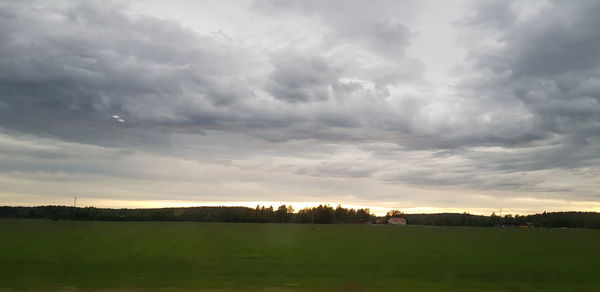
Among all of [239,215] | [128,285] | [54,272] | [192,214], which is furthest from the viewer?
[192,214]

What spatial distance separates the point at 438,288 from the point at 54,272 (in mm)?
22397

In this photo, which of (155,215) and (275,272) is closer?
(275,272)

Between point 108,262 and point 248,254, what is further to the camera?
point 248,254

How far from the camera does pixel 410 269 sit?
31.2 meters

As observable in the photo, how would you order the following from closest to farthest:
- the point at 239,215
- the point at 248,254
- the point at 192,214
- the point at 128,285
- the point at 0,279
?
1. the point at 128,285
2. the point at 0,279
3. the point at 248,254
4. the point at 239,215
5. the point at 192,214

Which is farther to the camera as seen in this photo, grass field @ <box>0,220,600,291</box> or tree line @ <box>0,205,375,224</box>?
tree line @ <box>0,205,375,224</box>

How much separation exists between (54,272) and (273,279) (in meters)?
13.5

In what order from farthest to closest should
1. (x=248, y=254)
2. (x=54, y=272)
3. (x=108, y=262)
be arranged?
(x=248, y=254), (x=108, y=262), (x=54, y=272)

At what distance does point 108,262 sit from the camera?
33.3 m

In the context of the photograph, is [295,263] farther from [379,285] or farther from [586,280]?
[586,280]

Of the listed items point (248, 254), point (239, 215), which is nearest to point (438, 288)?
point (248, 254)

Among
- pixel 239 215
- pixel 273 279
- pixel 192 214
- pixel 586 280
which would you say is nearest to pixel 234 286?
pixel 273 279

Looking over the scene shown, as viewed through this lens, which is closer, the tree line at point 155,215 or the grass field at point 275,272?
the grass field at point 275,272

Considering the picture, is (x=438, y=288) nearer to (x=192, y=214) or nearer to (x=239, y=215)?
(x=239, y=215)
